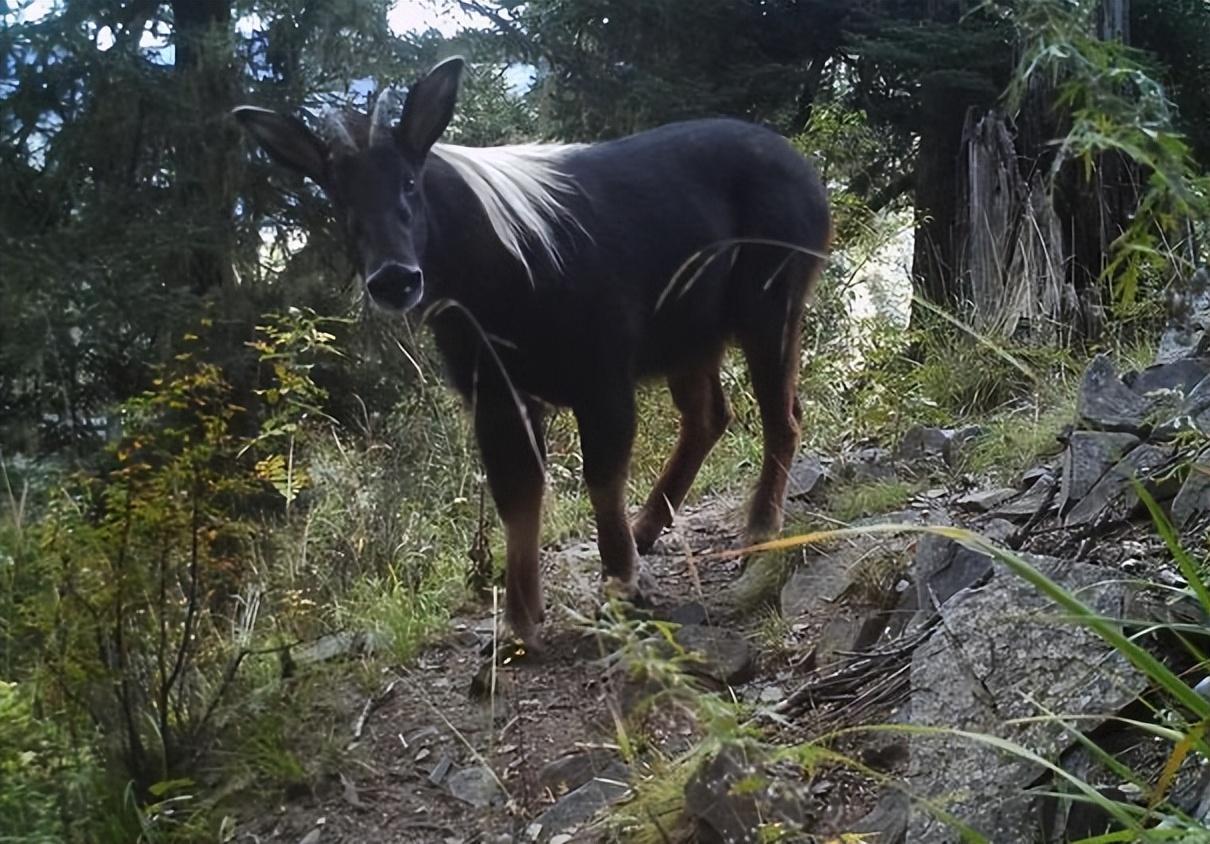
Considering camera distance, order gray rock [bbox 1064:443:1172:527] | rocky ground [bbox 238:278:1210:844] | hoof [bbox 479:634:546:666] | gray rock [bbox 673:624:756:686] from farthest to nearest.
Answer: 1. hoof [bbox 479:634:546:666]
2. gray rock [bbox 673:624:756:686]
3. gray rock [bbox 1064:443:1172:527]
4. rocky ground [bbox 238:278:1210:844]

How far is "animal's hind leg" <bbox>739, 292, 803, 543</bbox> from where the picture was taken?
485 centimetres

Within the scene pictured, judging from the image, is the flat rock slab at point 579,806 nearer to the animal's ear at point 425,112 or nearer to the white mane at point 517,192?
the white mane at point 517,192

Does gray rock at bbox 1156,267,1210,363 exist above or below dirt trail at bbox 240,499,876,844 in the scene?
above

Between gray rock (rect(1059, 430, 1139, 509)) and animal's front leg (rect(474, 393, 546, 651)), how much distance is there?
1.53m

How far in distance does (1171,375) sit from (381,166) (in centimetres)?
238

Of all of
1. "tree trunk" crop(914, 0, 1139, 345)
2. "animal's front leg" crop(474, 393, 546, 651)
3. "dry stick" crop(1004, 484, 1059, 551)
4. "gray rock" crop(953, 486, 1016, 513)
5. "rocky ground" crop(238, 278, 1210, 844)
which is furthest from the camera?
"tree trunk" crop(914, 0, 1139, 345)

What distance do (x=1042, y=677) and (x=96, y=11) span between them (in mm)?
6890

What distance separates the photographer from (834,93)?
8797 millimetres

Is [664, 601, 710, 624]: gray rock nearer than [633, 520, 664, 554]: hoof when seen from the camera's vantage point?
Yes

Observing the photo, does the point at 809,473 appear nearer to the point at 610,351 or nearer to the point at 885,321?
the point at 610,351

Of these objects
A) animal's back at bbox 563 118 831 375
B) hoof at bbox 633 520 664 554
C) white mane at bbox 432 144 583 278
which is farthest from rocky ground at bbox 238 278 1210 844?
white mane at bbox 432 144 583 278

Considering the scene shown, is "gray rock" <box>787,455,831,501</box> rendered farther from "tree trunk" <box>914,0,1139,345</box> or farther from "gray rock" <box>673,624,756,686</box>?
"tree trunk" <box>914,0,1139,345</box>

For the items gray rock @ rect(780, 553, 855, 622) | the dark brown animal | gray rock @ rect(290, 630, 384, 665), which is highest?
the dark brown animal

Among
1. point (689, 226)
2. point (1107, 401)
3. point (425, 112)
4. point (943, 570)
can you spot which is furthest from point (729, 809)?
point (689, 226)
